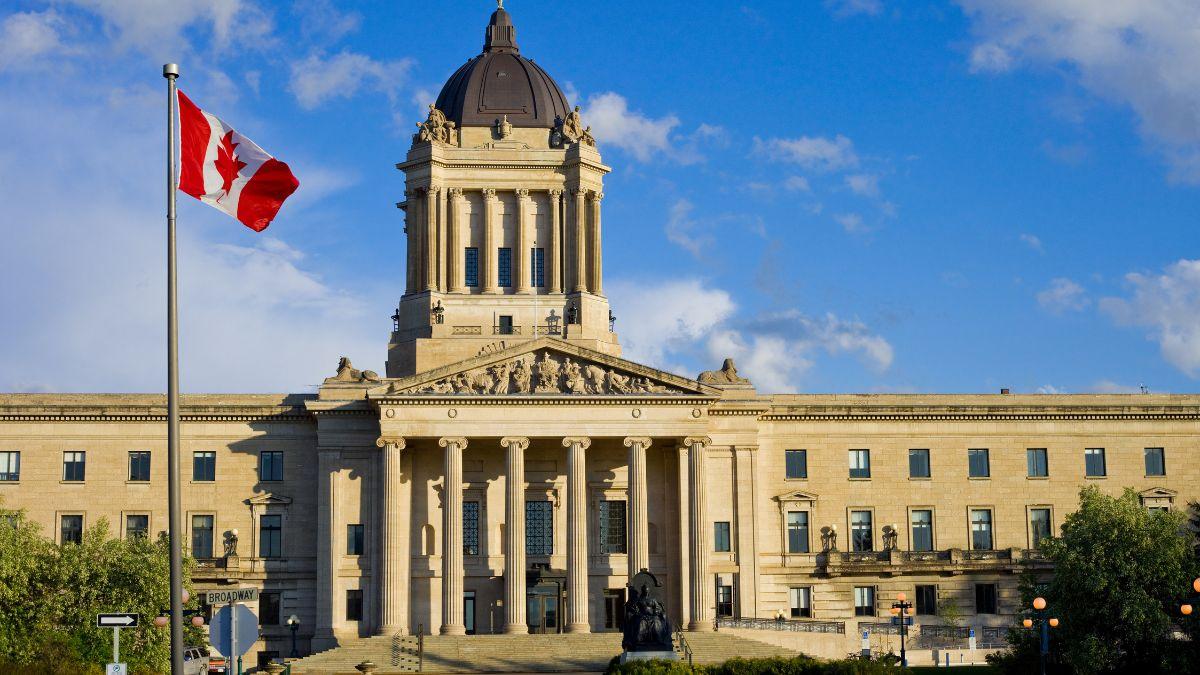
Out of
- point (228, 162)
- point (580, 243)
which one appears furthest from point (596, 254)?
point (228, 162)

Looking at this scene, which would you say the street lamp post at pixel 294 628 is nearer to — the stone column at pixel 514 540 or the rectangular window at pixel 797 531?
the stone column at pixel 514 540

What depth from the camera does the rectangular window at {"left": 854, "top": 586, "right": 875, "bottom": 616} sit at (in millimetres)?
91312

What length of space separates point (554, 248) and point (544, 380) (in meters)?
13.7

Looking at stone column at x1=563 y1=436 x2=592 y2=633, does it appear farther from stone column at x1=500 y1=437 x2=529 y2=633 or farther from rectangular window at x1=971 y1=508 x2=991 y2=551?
rectangular window at x1=971 y1=508 x2=991 y2=551

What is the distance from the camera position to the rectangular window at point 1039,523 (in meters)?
93.6

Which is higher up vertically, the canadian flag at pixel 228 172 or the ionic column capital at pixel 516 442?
the canadian flag at pixel 228 172

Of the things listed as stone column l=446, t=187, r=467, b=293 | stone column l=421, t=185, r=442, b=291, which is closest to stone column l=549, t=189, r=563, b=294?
stone column l=446, t=187, r=467, b=293

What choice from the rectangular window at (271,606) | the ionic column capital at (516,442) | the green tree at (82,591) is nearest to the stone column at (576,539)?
the ionic column capital at (516,442)

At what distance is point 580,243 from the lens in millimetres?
98250

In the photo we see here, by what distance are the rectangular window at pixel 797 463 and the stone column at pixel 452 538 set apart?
59.1ft

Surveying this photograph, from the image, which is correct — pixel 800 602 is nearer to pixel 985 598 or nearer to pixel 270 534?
pixel 985 598

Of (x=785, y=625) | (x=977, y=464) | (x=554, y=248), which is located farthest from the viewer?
(x=554, y=248)

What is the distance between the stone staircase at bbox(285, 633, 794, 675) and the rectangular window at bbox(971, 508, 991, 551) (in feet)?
56.7

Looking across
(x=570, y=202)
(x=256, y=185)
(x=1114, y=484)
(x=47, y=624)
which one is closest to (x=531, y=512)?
(x=570, y=202)
